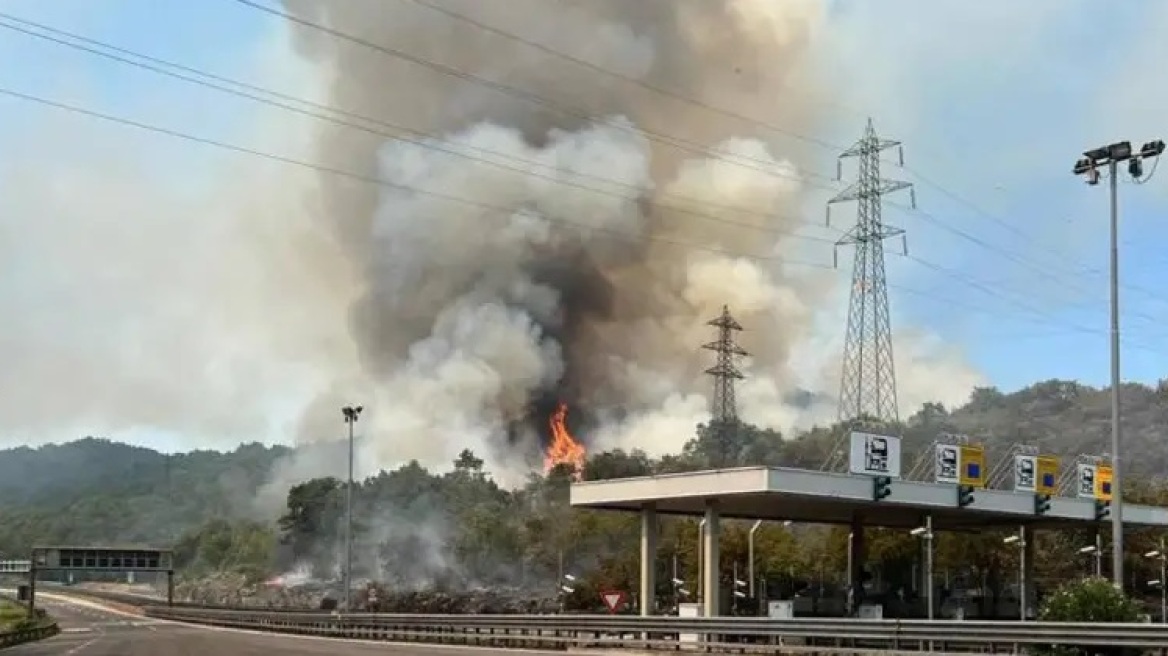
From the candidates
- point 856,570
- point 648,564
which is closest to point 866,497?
point 856,570

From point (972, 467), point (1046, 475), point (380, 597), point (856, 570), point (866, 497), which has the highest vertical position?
point (972, 467)

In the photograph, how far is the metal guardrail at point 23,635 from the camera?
51513 millimetres

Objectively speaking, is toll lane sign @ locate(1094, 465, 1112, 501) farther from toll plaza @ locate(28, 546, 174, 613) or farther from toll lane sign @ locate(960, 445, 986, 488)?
toll plaza @ locate(28, 546, 174, 613)

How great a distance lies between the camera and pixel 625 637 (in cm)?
3688

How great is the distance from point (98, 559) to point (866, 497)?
306 ft

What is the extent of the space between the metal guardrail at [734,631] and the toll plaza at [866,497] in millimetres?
7530

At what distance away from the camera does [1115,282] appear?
30719mm

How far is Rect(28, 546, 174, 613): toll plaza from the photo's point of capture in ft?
372

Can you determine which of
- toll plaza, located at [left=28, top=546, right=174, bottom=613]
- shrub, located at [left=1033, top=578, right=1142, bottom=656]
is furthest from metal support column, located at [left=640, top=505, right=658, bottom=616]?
toll plaza, located at [left=28, top=546, right=174, bottom=613]

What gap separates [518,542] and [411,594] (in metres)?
26.1

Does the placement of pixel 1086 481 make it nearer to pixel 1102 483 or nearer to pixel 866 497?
pixel 1102 483

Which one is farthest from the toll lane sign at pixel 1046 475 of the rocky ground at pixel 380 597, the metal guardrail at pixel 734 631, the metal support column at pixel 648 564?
the rocky ground at pixel 380 597

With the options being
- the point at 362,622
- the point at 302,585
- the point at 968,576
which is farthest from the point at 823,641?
the point at 302,585

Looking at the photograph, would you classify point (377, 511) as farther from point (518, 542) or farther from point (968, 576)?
point (968, 576)
